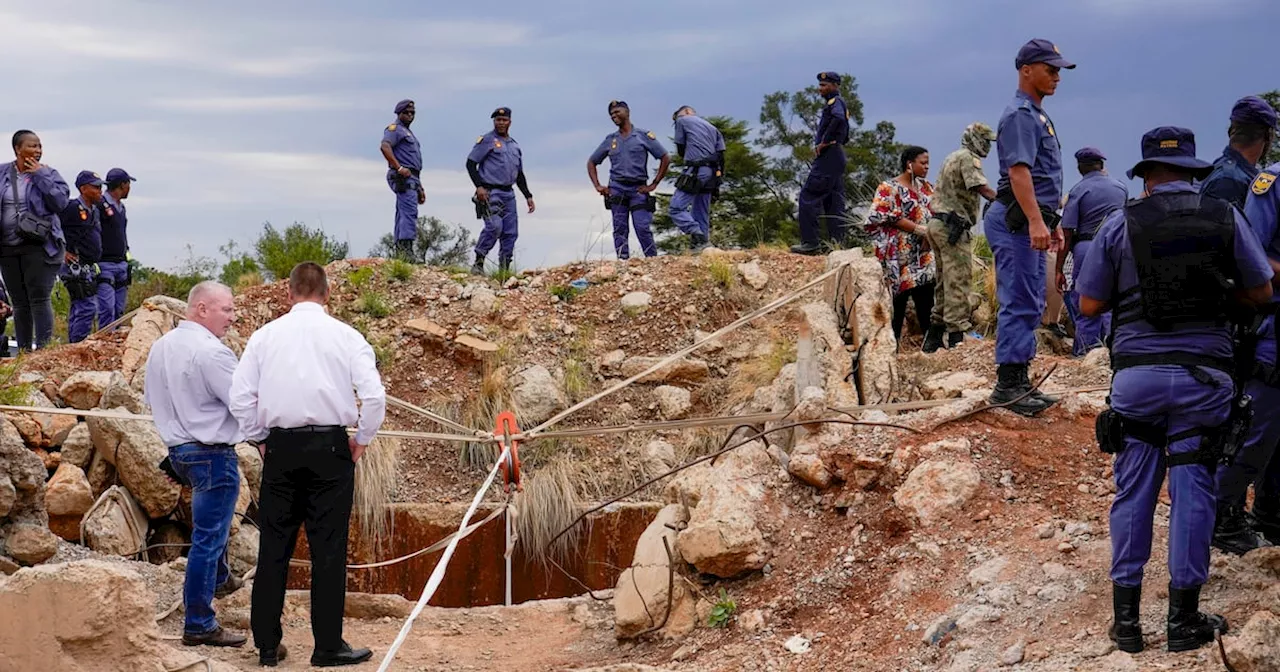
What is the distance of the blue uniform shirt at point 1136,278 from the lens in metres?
4.48

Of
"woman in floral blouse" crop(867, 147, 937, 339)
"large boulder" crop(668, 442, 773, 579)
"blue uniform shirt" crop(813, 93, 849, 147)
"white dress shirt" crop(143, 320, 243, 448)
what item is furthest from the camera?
"blue uniform shirt" crop(813, 93, 849, 147)

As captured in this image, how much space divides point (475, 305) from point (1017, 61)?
23.2 feet

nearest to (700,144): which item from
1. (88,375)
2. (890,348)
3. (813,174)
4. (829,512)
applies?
(813,174)

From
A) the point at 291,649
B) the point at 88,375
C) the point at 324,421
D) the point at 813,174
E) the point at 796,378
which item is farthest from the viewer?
the point at 813,174

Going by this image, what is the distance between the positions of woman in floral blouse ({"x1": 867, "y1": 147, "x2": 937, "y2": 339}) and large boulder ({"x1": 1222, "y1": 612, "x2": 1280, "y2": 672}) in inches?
238

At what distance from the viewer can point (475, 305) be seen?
12.5m

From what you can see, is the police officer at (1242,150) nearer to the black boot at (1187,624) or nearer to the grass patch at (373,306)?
the black boot at (1187,624)

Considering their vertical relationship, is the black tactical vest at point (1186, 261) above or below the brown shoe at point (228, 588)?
above

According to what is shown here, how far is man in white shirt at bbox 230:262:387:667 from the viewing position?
5.57 meters

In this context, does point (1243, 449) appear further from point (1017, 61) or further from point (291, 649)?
point (291, 649)

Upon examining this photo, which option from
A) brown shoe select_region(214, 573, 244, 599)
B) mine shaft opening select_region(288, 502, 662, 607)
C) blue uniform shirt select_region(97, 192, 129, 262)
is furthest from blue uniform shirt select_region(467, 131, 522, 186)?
brown shoe select_region(214, 573, 244, 599)

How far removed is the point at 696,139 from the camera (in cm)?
1323

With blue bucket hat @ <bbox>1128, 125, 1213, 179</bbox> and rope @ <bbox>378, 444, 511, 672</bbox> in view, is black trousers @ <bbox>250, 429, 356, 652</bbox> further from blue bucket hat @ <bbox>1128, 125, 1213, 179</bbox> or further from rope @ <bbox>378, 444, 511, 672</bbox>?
blue bucket hat @ <bbox>1128, 125, 1213, 179</bbox>

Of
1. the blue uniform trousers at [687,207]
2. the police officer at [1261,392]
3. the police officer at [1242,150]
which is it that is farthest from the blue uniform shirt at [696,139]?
the police officer at [1261,392]
